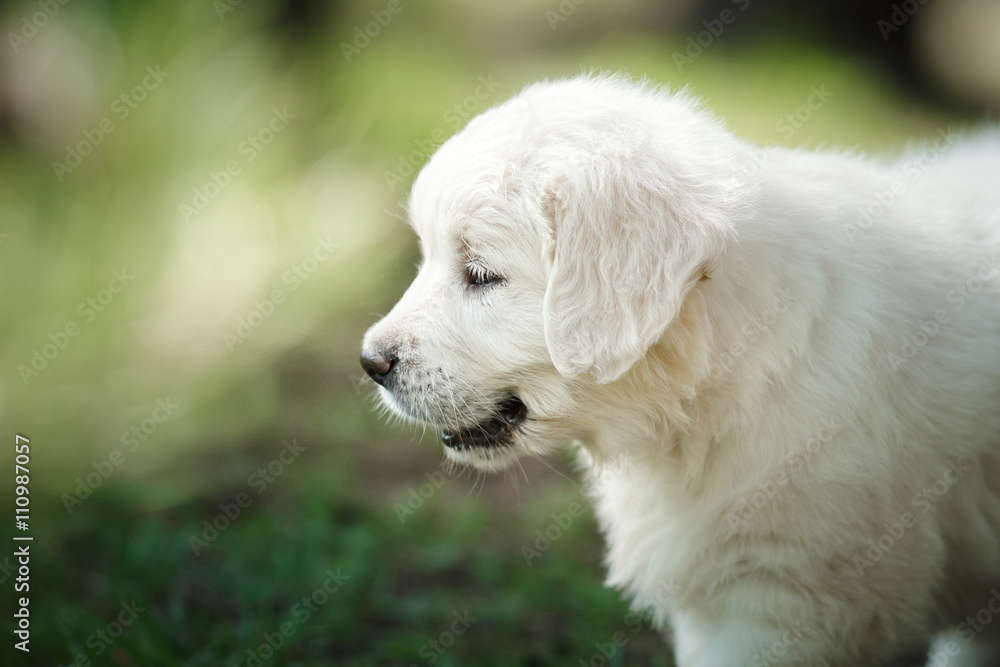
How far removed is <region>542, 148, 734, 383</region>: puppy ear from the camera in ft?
6.15

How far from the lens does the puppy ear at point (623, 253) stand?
187cm

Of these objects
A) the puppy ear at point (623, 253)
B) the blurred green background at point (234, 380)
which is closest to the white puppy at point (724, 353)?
the puppy ear at point (623, 253)

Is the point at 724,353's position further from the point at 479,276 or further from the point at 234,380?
the point at 234,380

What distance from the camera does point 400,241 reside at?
5301 mm

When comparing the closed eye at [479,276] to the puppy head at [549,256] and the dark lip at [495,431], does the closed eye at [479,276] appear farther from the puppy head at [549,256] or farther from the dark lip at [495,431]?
the dark lip at [495,431]

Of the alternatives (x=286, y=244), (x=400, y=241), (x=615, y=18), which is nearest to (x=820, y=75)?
(x=615, y=18)

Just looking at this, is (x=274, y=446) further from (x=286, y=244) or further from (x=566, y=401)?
(x=566, y=401)

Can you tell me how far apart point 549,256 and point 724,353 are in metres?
0.54

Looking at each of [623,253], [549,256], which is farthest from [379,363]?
[623,253]

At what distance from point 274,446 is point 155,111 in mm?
2228

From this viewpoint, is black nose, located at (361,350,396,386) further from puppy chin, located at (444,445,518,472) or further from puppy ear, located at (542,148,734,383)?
puppy ear, located at (542,148,734,383)

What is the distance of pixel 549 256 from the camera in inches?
79.1

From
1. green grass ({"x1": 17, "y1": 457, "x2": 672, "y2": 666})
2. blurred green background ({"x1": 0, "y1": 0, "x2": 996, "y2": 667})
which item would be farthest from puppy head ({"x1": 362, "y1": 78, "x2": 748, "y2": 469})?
green grass ({"x1": 17, "y1": 457, "x2": 672, "y2": 666})

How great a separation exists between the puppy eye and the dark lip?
34 cm
